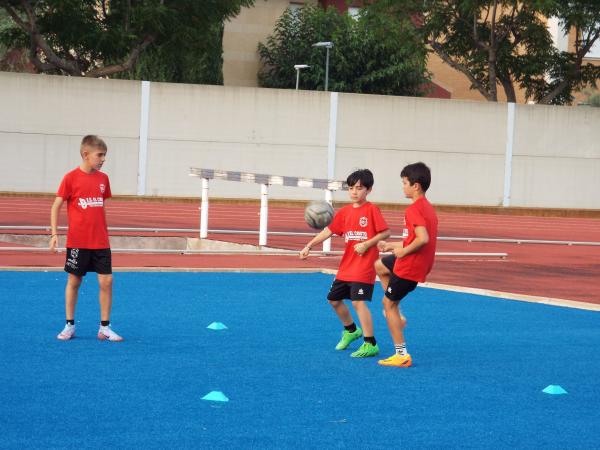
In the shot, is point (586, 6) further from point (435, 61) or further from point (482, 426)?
point (482, 426)

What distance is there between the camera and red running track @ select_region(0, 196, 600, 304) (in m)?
16.3

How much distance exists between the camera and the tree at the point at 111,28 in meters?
39.2

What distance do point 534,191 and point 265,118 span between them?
380 inches

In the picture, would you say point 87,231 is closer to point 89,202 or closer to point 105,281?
point 89,202

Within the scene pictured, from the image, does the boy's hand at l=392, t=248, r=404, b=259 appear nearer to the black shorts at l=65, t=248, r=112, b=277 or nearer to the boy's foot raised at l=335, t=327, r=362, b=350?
the boy's foot raised at l=335, t=327, r=362, b=350

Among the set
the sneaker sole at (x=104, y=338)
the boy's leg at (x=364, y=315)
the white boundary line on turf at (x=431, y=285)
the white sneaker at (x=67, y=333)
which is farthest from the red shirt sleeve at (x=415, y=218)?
the white boundary line on turf at (x=431, y=285)

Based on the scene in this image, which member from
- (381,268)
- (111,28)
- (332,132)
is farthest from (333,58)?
(381,268)

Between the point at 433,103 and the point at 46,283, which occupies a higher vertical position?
the point at 433,103

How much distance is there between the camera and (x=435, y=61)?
71.2m

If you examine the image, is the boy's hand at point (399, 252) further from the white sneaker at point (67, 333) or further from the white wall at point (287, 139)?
the white wall at point (287, 139)

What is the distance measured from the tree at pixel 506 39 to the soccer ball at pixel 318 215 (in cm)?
3157

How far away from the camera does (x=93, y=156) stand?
9445 millimetres

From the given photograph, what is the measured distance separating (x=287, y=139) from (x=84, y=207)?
27.8m

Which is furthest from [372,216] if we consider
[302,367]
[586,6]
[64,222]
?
[586,6]
